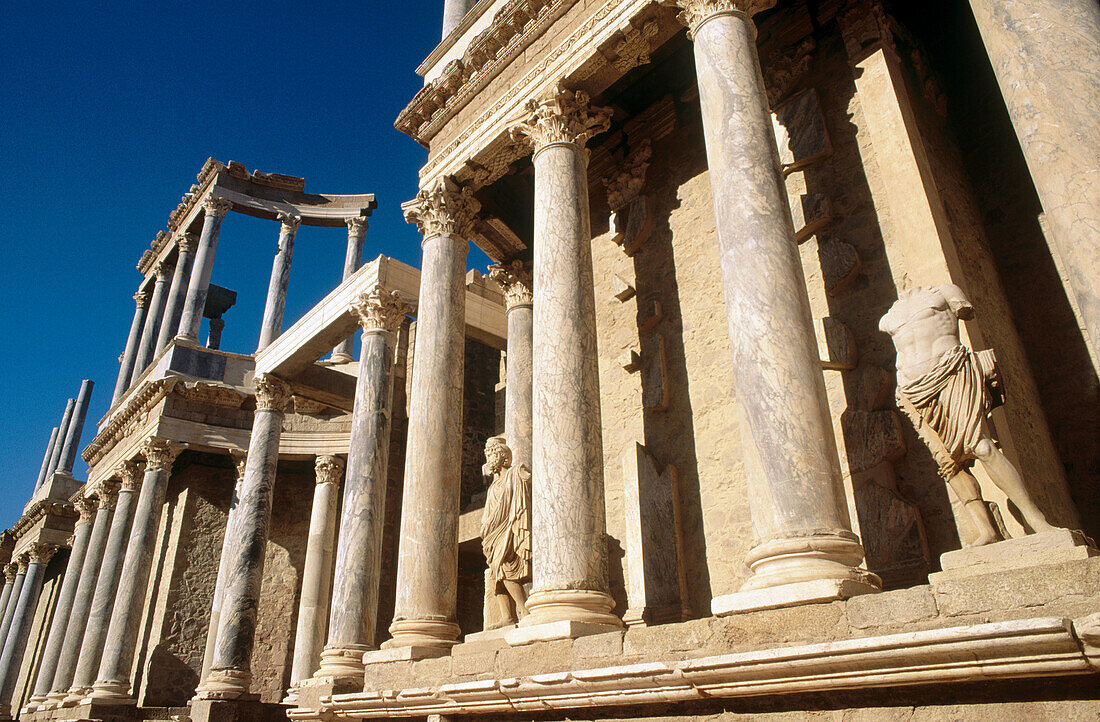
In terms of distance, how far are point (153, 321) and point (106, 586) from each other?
37.7 ft

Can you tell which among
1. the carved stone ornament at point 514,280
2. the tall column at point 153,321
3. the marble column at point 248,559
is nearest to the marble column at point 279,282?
the tall column at point 153,321

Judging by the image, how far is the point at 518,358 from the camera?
39.0 ft

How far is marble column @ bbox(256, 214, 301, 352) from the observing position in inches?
936

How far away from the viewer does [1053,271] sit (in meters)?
8.58

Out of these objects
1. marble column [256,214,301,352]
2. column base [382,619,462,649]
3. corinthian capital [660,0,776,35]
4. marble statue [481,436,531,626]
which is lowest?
column base [382,619,462,649]

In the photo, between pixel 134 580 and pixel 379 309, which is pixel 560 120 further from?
pixel 134 580

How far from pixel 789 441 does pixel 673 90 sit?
700cm

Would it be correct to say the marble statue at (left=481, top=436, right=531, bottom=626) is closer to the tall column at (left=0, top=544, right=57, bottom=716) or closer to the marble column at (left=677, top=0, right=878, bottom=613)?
the marble column at (left=677, top=0, right=878, bottom=613)

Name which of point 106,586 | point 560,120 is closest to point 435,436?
point 560,120

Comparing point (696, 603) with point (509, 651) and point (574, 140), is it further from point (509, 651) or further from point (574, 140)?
point (574, 140)

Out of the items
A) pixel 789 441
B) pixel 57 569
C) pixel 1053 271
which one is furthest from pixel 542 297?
pixel 57 569

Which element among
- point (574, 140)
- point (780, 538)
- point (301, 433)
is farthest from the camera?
point (301, 433)

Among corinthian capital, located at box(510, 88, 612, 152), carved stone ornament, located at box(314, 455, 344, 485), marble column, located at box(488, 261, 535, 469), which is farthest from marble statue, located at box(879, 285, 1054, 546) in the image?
carved stone ornament, located at box(314, 455, 344, 485)

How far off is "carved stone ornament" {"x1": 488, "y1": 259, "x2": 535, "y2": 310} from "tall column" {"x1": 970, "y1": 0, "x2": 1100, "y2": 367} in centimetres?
773
